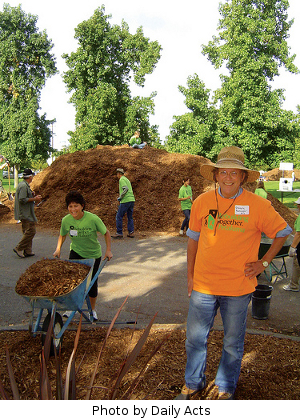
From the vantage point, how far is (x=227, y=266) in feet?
10.3

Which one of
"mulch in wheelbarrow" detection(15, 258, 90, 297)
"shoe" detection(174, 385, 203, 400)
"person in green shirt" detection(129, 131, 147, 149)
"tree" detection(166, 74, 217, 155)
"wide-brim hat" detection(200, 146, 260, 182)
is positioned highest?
"tree" detection(166, 74, 217, 155)

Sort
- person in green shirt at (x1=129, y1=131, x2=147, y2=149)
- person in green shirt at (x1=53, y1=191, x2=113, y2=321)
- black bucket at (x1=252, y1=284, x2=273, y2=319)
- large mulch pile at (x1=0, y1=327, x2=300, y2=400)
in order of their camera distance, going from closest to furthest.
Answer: large mulch pile at (x1=0, y1=327, x2=300, y2=400) → person in green shirt at (x1=53, y1=191, x2=113, y2=321) → black bucket at (x1=252, y1=284, x2=273, y2=319) → person in green shirt at (x1=129, y1=131, x2=147, y2=149)

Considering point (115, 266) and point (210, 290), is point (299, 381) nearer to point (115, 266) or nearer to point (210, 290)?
point (210, 290)

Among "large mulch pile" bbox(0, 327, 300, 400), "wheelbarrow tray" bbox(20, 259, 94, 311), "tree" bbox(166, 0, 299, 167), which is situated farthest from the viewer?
"tree" bbox(166, 0, 299, 167)

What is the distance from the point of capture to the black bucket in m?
5.66

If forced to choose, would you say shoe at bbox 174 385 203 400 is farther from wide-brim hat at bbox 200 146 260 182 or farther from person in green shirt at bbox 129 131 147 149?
person in green shirt at bbox 129 131 147 149

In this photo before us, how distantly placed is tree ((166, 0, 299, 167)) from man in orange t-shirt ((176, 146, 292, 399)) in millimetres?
23560

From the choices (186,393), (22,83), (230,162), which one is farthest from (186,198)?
(22,83)

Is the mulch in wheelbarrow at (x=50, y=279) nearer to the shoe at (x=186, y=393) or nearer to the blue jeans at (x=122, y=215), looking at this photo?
the shoe at (x=186, y=393)

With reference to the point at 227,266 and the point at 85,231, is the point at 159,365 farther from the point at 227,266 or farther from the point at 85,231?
the point at 85,231

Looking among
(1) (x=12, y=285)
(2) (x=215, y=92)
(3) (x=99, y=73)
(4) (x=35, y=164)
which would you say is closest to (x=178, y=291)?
(1) (x=12, y=285)

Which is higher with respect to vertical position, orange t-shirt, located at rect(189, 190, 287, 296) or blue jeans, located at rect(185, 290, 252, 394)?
orange t-shirt, located at rect(189, 190, 287, 296)

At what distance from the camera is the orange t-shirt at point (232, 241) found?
3154 mm

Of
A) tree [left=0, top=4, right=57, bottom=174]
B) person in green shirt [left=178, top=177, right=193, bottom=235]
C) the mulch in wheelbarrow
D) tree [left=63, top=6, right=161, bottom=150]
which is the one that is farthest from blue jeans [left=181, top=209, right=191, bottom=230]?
tree [left=0, top=4, right=57, bottom=174]
